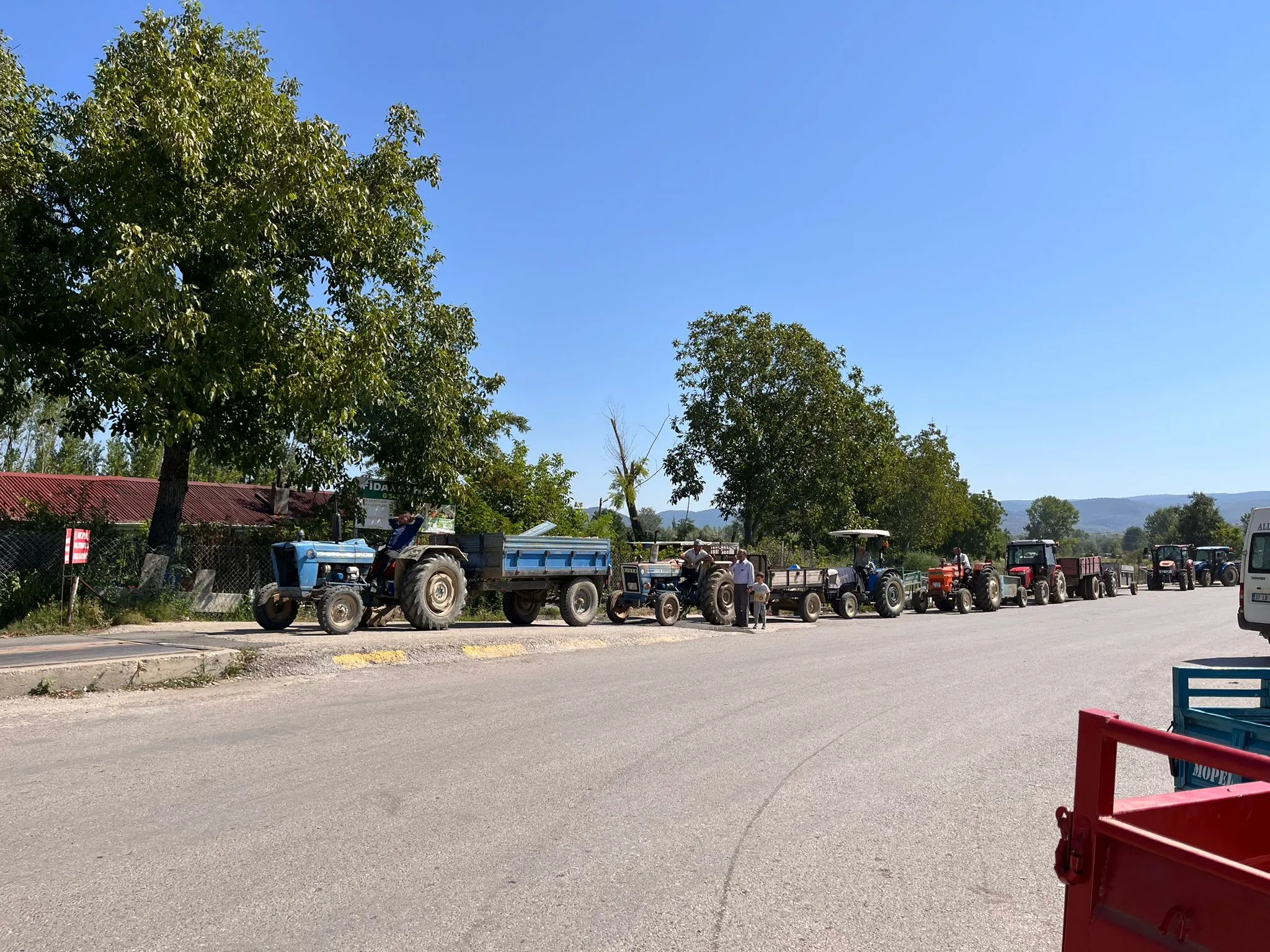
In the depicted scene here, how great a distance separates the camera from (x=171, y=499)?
17.5m

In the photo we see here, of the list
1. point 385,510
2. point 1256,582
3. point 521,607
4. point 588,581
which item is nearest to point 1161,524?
point 1256,582

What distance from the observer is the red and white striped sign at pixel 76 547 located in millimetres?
14477

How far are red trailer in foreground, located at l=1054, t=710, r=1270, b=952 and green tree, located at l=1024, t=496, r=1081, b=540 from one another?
506ft

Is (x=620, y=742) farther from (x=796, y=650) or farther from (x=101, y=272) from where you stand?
(x=101, y=272)

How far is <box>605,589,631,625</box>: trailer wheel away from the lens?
19.5 m

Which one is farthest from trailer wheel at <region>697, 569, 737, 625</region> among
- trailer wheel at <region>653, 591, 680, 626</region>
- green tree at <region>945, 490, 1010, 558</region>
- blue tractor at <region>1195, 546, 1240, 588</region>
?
green tree at <region>945, 490, 1010, 558</region>

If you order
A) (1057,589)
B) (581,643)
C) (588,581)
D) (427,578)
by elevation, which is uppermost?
(427,578)

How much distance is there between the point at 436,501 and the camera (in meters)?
20.7

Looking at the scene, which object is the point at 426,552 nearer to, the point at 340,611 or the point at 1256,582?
the point at 340,611

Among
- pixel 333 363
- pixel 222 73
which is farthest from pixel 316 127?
pixel 333 363

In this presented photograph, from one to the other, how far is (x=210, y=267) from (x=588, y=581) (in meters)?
8.90

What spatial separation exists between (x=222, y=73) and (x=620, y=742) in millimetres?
16504

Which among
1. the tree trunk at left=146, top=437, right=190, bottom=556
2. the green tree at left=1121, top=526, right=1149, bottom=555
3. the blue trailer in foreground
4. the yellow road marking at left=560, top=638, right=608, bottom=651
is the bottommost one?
the yellow road marking at left=560, top=638, right=608, bottom=651

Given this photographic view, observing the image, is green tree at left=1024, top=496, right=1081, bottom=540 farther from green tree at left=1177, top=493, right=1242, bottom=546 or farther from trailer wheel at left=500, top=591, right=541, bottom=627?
trailer wheel at left=500, top=591, right=541, bottom=627
